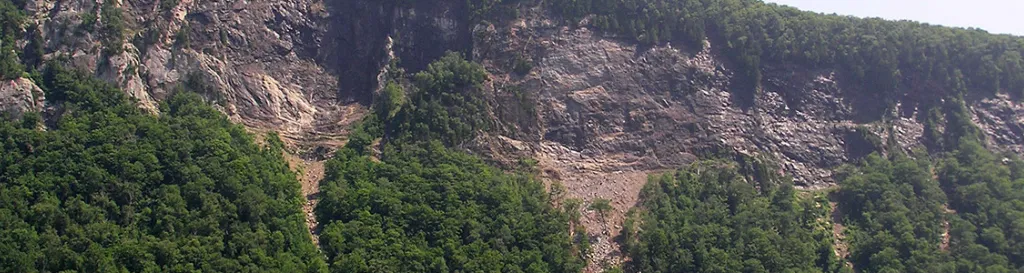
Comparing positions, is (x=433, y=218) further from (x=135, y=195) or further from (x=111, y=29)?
(x=111, y=29)

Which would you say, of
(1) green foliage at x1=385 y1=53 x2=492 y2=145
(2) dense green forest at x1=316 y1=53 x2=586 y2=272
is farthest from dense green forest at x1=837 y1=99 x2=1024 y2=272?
(1) green foliage at x1=385 y1=53 x2=492 y2=145

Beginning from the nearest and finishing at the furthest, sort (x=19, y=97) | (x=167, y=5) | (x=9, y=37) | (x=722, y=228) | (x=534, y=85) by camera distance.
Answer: (x=19, y=97) < (x=9, y=37) < (x=722, y=228) < (x=167, y=5) < (x=534, y=85)

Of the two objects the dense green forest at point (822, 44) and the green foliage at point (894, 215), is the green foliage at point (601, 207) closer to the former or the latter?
the green foliage at point (894, 215)

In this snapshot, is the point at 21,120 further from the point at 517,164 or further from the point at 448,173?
the point at 517,164

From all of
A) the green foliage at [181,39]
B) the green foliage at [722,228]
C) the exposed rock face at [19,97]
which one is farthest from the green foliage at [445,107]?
the exposed rock face at [19,97]

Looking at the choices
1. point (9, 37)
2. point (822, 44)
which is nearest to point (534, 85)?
point (822, 44)

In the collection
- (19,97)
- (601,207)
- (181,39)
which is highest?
(181,39)

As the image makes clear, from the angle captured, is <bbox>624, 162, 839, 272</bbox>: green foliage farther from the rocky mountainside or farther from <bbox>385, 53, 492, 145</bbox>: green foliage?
<bbox>385, 53, 492, 145</bbox>: green foliage
